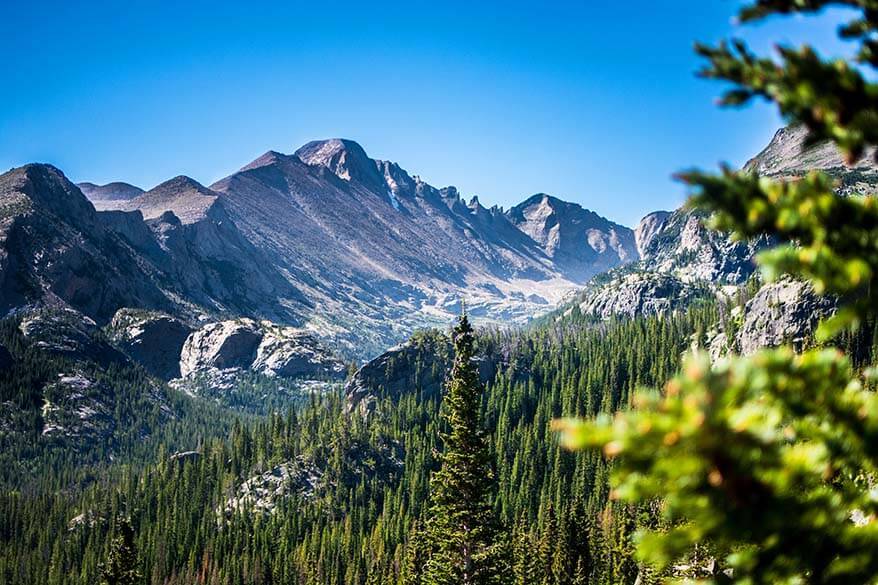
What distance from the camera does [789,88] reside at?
3.61 meters

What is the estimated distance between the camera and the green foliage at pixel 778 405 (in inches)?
120

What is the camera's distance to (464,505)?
2856 centimetres

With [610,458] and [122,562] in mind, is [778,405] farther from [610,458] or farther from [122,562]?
[122,562]

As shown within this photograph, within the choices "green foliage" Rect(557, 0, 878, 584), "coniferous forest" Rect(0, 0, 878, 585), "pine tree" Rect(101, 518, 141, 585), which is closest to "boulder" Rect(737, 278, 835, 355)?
"coniferous forest" Rect(0, 0, 878, 585)

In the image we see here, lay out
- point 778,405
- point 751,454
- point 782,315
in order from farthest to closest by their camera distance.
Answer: point 782,315, point 778,405, point 751,454

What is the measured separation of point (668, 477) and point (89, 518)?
171373mm

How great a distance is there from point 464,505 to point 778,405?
88.2 feet

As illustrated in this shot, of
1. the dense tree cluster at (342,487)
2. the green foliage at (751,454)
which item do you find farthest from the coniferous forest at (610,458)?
the dense tree cluster at (342,487)

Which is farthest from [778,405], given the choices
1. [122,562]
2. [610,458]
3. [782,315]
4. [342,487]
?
[782,315]

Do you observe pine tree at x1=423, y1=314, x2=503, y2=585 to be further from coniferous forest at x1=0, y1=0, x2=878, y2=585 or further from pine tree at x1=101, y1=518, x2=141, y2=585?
pine tree at x1=101, y1=518, x2=141, y2=585

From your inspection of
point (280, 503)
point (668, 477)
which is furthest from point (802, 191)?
point (280, 503)

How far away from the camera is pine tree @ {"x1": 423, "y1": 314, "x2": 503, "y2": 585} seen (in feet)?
93.5

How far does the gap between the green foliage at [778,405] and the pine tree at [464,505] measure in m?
25.1

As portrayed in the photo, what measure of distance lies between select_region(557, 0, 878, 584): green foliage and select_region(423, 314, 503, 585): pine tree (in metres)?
25.1
